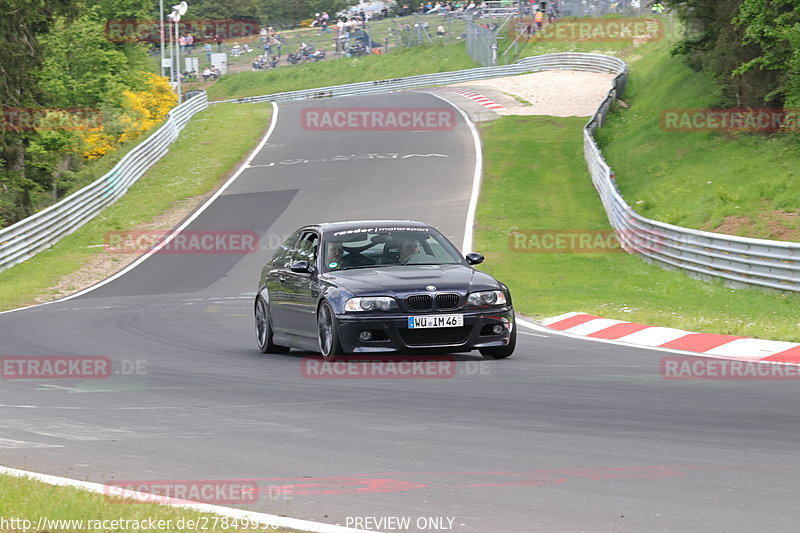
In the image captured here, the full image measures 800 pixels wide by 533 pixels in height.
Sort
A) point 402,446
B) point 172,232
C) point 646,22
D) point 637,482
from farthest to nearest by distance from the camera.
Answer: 1. point 646,22
2. point 172,232
3. point 402,446
4. point 637,482

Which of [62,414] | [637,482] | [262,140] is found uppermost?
[637,482]

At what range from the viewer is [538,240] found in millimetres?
29703

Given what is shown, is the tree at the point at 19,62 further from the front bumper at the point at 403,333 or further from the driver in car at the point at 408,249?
the front bumper at the point at 403,333

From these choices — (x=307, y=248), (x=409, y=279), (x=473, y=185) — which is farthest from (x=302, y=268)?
(x=473, y=185)

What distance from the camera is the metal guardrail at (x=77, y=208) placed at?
98.7 feet

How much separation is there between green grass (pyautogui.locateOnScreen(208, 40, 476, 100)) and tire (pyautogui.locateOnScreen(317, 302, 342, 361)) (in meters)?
67.2

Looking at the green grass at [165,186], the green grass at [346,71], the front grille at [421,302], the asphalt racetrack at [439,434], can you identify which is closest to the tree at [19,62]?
the green grass at [165,186]

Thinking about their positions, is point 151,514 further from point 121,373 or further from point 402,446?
point 121,373

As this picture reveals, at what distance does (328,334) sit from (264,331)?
86.8 inches

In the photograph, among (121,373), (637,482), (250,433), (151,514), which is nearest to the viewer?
(151,514)

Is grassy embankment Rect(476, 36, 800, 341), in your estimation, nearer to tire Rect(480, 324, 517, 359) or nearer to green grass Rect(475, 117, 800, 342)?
green grass Rect(475, 117, 800, 342)

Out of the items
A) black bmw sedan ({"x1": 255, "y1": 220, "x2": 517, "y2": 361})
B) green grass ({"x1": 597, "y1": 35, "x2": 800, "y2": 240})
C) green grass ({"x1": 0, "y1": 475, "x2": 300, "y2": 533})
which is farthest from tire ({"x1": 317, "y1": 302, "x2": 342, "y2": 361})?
green grass ({"x1": 597, "y1": 35, "x2": 800, "y2": 240})

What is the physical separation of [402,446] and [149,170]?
126ft

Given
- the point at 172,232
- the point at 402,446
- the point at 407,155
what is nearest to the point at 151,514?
the point at 402,446
